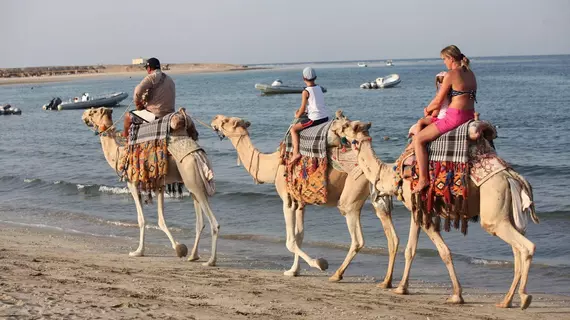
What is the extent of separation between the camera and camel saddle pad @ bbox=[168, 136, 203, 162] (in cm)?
1180

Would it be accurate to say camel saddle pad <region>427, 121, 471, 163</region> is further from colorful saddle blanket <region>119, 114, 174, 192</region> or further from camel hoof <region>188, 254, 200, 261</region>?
camel hoof <region>188, 254, 200, 261</region>

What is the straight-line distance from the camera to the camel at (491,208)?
28.5ft

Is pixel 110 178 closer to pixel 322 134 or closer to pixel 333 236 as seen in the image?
pixel 333 236

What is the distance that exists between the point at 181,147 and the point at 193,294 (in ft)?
10.9

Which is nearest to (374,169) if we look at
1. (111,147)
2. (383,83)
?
(111,147)

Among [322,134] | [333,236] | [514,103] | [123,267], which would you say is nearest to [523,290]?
[322,134]

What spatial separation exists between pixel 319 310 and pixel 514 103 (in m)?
46.6

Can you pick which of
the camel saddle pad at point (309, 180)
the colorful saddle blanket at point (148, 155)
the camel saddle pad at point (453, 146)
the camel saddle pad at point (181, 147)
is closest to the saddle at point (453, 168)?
the camel saddle pad at point (453, 146)

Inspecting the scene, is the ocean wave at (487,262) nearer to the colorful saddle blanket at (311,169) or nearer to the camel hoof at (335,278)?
the camel hoof at (335,278)

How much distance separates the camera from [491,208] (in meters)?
8.76

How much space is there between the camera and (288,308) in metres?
8.53

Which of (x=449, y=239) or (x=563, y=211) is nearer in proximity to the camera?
(x=449, y=239)

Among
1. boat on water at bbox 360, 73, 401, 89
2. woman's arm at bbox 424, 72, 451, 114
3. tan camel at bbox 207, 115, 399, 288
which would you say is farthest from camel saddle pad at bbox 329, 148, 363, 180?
boat on water at bbox 360, 73, 401, 89

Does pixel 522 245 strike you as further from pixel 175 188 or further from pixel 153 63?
pixel 153 63
